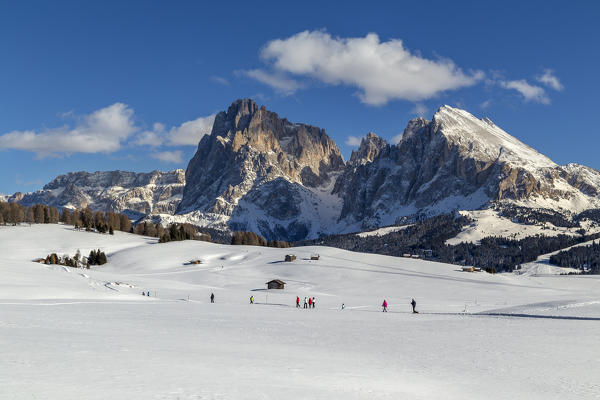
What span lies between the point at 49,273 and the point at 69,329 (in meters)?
57.4

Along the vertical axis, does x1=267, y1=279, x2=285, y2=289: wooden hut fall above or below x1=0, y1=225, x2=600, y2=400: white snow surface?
below

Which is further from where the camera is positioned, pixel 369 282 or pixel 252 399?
pixel 369 282

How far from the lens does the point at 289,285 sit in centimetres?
10781

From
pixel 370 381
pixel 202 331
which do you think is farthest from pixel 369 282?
pixel 370 381

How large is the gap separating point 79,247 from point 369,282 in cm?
10339

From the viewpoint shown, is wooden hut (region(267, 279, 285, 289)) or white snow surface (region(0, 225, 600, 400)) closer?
white snow surface (region(0, 225, 600, 400))

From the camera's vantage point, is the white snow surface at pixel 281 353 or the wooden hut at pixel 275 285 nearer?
the white snow surface at pixel 281 353

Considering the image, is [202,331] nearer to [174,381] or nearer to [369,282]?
[174,381]

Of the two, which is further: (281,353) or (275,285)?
(275,285)

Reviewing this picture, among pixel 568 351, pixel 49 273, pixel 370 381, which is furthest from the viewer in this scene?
pixel 49 273

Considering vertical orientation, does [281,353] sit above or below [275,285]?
above

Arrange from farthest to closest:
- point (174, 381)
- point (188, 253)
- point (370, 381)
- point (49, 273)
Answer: point (188, 253)
point (49, 273)
point (370, 381)
point (174, 381)

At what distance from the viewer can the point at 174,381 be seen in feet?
58.2

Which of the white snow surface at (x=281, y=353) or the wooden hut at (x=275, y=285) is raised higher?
the white snow surface at (x=281, y=353)
